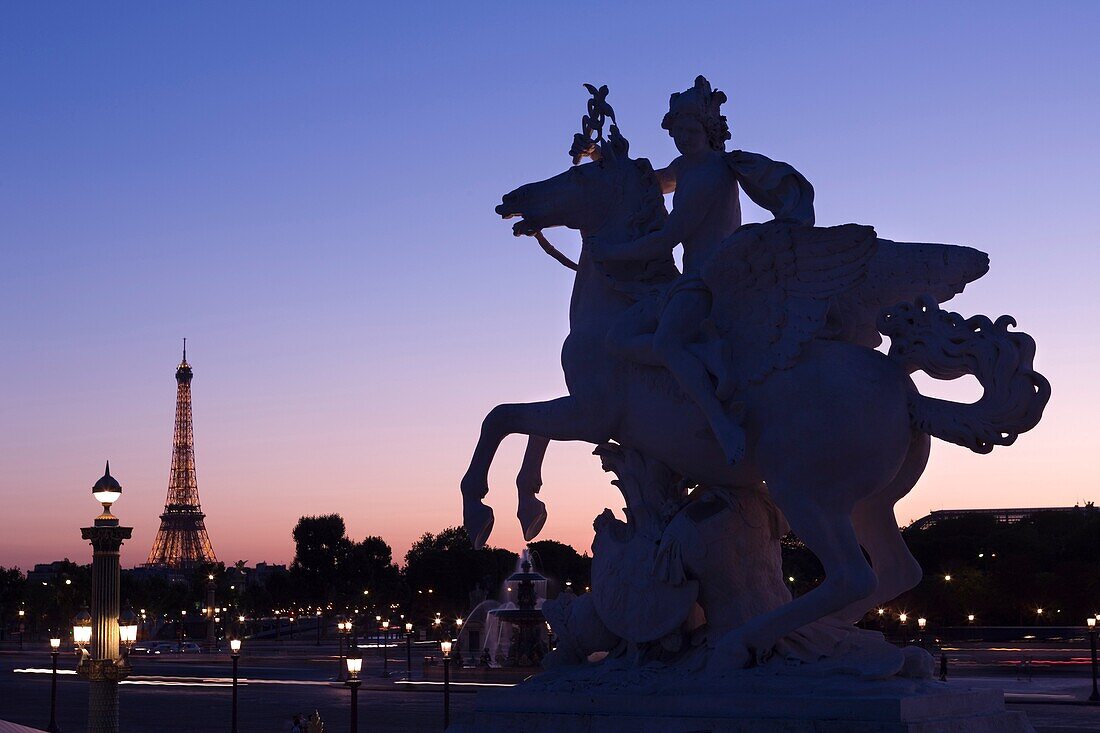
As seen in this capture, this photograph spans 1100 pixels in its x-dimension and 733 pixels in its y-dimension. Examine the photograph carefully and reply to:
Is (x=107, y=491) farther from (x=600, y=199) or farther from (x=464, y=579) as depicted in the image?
(x=464, y=579)

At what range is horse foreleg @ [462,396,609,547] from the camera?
999cm

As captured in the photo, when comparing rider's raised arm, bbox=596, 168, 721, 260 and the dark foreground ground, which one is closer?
rider's raised arm, bbox=596, 168, 721, 260

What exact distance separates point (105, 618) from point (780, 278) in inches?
481

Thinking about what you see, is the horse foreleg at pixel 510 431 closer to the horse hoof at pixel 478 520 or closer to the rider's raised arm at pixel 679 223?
the horse hoof at pixel 478 520

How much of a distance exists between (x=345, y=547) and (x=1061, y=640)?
2430 inches

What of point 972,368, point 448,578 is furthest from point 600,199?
point 448,578

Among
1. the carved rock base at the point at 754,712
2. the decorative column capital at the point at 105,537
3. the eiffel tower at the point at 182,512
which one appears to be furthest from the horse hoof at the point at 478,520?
the eiffel tower at the point at 182,512

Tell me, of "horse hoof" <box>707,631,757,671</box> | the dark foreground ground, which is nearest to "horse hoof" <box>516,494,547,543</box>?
"horse hoof" <box>707,631,757,671</box>

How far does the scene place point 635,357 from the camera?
9.66m

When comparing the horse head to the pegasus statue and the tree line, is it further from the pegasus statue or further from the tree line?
the tree line

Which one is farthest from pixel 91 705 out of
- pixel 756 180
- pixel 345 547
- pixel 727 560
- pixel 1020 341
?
pixel 345 547

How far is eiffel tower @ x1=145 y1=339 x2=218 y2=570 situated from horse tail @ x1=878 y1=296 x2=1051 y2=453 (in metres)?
133

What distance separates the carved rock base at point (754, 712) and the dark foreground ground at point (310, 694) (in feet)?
53.0

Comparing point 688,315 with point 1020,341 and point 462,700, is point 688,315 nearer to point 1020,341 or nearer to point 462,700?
point 1020,341
